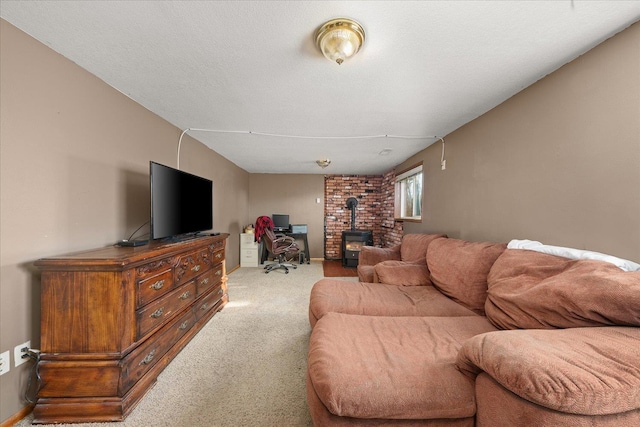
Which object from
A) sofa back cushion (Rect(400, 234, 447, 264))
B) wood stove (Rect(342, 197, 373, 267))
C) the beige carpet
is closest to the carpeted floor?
wood stove (Rect(342, 197, 373, 267))

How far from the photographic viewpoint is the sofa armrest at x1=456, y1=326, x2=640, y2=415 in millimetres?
657

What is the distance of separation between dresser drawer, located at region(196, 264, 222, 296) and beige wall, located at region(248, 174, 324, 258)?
3.23 m

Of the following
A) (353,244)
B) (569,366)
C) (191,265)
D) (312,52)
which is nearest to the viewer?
(569,366)

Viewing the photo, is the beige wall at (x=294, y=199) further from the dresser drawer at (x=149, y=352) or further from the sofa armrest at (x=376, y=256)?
the dresser drawer at (x=149, y=352)

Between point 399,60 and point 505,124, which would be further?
point 505,124

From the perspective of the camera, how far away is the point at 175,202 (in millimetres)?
2213

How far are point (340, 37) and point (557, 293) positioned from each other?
5.46ft

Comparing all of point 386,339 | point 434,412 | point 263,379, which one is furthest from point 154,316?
point 434,412

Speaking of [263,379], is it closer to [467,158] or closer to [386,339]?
[386,339]

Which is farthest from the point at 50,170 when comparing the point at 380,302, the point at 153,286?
the point at 380,302

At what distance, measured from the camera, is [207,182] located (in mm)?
2902

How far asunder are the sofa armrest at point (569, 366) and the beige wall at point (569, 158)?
2.68ft

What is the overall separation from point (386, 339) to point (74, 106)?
2511 mm

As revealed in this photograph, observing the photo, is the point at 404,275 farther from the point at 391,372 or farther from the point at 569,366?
the point at 569,366
